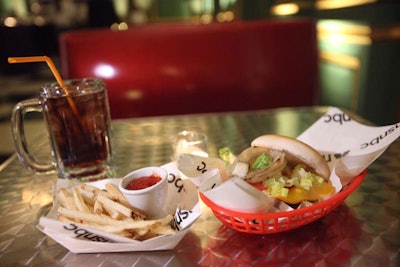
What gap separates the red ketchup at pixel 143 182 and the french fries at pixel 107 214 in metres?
0.03

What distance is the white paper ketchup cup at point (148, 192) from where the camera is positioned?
2.24 ft

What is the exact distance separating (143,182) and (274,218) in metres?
0.27

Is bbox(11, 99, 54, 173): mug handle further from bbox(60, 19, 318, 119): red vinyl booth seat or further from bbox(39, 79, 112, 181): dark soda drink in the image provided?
bbox(60, 19, 318, 119): red vinyl booth seat

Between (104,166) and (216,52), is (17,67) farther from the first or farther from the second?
(104,166)

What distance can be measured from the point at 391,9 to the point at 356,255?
1.94m

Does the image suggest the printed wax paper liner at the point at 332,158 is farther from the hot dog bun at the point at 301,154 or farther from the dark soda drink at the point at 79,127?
the dark soda drink at the point at 79,127

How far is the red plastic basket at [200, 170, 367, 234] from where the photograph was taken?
24.7 inches

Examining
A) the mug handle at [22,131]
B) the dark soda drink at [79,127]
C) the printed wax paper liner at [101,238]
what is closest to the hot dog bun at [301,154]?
the printed wax paper liner at [101,238]

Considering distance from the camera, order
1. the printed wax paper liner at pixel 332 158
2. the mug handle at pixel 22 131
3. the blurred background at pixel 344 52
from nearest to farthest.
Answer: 1. the printed wax paper liner at pixel 332 158
2. the mug handle at pixel 22 131
3. the blurred background at pixel 344 52

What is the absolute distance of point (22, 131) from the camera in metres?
0.98

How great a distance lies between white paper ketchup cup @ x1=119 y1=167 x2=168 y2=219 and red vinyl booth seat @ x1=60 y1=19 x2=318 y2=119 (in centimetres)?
125

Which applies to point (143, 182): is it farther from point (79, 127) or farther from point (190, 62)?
point (190, 62)

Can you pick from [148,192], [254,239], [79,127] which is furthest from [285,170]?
[79,127]

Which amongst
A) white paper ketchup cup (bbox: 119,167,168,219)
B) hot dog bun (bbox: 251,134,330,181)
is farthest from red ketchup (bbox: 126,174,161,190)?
hot dog bun (bbox: 251,134,330,181)
